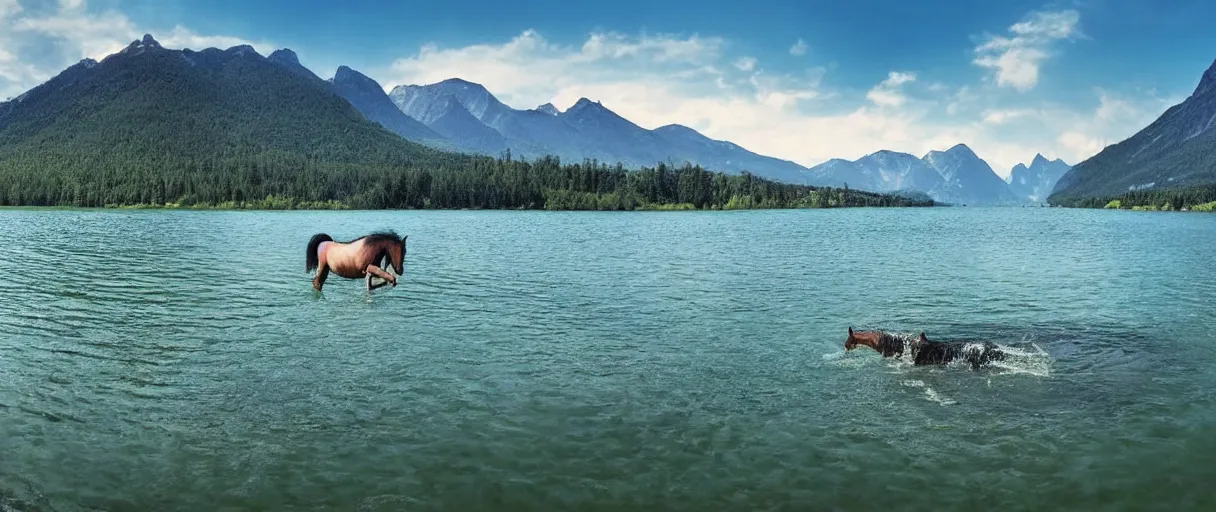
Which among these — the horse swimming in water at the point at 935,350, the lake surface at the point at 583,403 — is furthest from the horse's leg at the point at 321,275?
the horse swimming in water at the point at 935,350

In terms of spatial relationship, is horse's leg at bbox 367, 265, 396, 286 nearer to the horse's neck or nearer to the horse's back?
the horse's back

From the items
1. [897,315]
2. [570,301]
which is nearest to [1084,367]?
[897,315]

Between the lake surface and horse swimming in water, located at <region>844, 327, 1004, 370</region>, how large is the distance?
49cm

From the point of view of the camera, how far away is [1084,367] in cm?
1975

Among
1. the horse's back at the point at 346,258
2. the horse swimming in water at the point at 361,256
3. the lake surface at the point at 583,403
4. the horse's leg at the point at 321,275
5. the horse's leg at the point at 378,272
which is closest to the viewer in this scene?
the lake surface at the point at 583,403

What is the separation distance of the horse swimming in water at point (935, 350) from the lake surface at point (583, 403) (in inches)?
19.4

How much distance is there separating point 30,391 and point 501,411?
33.8 ft

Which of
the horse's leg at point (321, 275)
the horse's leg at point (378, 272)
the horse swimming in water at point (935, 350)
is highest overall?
the horse's leg at point (378, 272)

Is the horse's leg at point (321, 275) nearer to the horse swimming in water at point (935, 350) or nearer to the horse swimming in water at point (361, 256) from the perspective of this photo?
the horse swimming in water at point (361, 256)

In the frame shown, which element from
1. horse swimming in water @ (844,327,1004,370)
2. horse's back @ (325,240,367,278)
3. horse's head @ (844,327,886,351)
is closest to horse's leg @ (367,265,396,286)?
horse's back @ (325,240,367,278)

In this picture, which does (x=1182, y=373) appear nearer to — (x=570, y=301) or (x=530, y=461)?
(x=530, y=461)

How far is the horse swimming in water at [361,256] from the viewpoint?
28.1 metres

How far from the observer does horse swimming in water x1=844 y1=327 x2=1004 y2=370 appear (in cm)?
1928

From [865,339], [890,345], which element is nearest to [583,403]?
[865,339]
